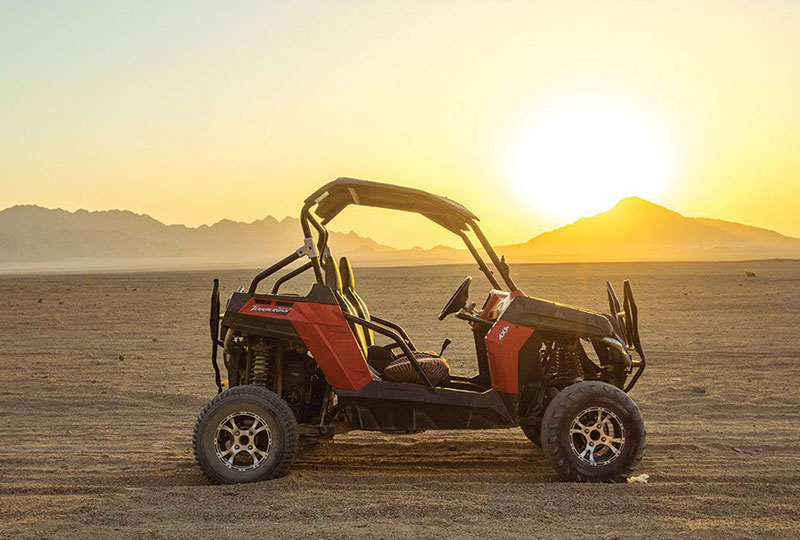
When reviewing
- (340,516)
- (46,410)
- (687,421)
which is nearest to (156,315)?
(46,410)

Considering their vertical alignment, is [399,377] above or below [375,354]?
below

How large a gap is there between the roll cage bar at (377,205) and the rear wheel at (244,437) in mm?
1057

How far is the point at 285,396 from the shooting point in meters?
7.62

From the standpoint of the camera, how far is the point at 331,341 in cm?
730

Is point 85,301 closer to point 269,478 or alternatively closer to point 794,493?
point 269,478

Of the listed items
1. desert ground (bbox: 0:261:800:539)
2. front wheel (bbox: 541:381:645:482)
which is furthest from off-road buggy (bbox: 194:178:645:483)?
desert ground (bbox: 0:261:800:539)

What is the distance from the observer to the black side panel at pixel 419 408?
24.0 feet

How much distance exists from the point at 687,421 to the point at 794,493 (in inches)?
124

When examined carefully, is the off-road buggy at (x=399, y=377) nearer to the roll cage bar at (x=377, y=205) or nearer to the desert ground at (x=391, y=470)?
the roll cage bar at (x=377, y=205)

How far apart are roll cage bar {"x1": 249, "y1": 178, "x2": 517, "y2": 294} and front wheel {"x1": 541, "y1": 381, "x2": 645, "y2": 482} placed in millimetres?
1086

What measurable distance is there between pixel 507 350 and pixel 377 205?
187 centimetres

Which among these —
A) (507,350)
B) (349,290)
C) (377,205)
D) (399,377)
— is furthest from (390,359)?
(377,205)

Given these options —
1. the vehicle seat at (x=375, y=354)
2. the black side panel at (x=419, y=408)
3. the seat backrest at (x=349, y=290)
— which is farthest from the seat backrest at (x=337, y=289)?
the black side panel at (x=419, y=408)

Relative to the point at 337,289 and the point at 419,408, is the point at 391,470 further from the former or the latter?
the point at 337,289
